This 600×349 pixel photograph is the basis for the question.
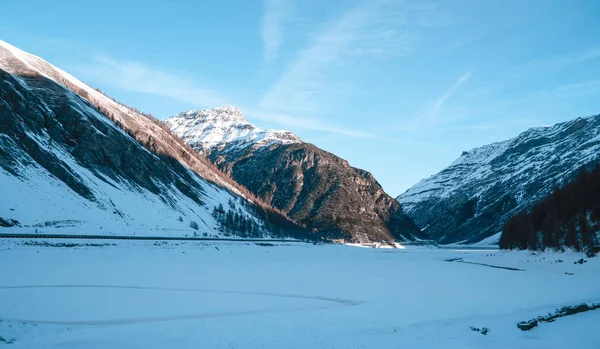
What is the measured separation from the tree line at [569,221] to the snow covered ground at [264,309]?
2923cm

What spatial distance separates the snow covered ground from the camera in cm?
1842

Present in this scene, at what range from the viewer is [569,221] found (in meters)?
76.1

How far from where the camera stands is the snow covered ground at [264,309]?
18422 mm

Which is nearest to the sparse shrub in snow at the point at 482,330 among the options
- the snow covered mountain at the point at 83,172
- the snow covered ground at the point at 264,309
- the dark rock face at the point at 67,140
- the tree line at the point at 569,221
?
the snow covered ground at the point at 264,309

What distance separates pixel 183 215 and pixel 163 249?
173 ft

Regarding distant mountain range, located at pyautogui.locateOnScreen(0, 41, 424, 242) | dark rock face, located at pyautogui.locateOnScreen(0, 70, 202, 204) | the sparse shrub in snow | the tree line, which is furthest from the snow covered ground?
dark rock face, located at pyautogui.locateOnScreen(0, 70, 202, 204)

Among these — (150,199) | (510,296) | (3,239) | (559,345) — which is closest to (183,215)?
(150,199)

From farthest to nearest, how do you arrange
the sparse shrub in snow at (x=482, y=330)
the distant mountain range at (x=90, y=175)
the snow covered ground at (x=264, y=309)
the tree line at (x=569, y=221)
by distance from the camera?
the distant mountain range at (x=90, y=175) → the tree line at (x=569, y=221) → the sparse shrub in snow at (x=482, y=330) → the snow covered ground at (x=264, y=309)

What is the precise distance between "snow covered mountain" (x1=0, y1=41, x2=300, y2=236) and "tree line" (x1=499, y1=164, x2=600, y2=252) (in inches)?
3378

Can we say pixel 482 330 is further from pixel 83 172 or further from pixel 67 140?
pixel 67 140

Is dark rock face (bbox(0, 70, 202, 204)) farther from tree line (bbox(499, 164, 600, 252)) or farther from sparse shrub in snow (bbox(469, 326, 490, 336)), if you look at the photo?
tree line (bbox(499, 164, 600, 252))

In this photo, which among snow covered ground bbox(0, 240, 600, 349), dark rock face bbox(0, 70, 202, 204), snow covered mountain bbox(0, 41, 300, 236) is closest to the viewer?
snow covered ground bbox(0, 240, 600, 349)

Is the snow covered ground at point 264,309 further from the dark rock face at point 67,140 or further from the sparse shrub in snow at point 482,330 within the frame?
the dark rock face at point 67,140

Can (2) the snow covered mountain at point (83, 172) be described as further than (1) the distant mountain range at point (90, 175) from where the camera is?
No
